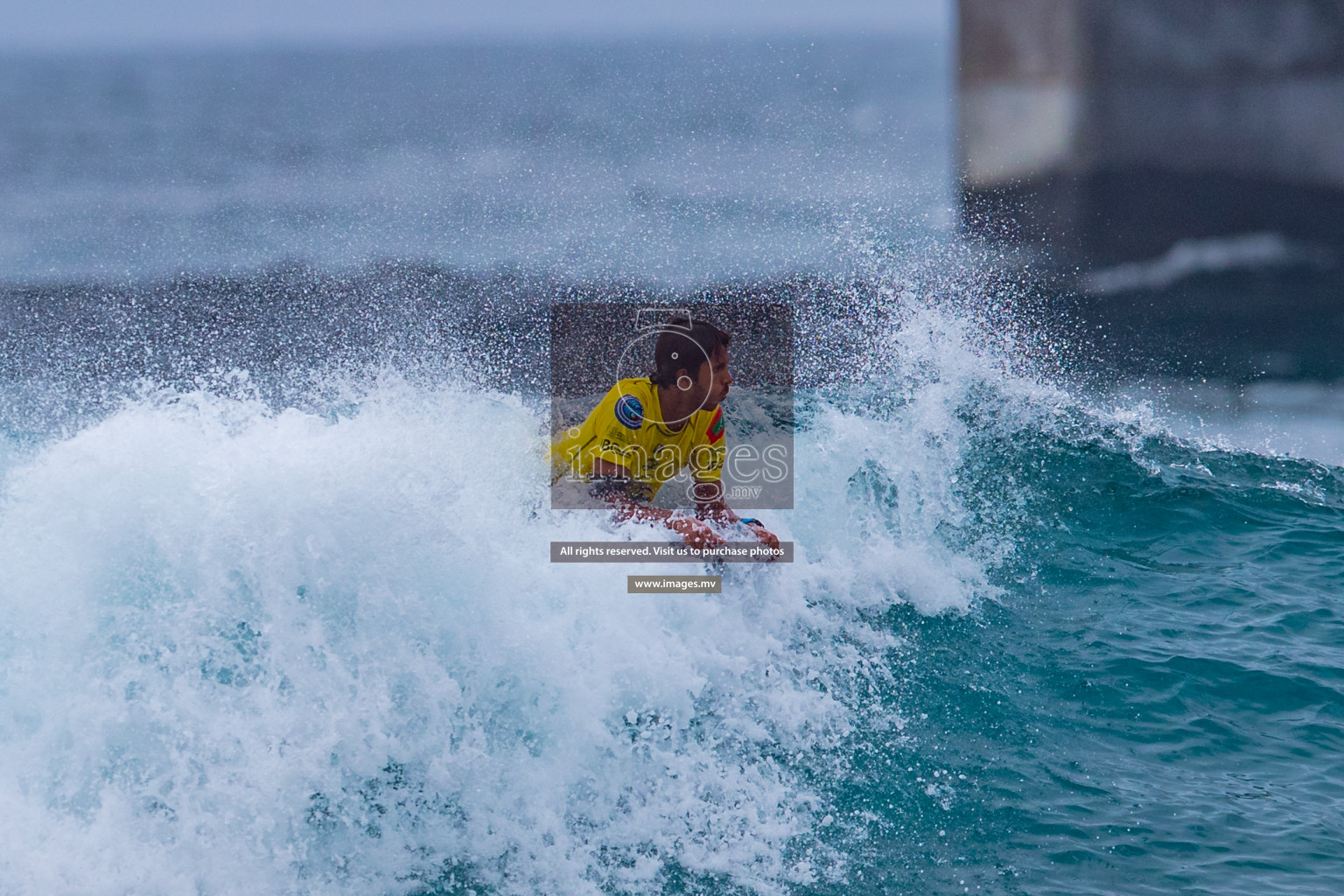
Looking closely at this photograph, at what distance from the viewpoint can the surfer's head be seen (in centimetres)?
308

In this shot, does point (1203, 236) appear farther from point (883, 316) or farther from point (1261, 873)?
point (1261, 873)

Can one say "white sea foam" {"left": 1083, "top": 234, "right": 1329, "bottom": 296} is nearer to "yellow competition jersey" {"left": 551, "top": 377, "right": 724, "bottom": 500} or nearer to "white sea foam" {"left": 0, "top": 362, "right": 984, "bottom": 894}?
"white sea foam" {"left": 0, "top": 362, "right": 984, "bottom": 894}

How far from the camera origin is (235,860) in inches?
98.3

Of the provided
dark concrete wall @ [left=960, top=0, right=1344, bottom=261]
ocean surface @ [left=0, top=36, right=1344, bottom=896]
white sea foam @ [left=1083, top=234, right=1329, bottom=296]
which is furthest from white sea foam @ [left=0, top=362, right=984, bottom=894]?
dark concrete wall @ [left=960, top=0, right=1344, bottom=261]

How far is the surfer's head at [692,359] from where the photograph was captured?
10.1 feet

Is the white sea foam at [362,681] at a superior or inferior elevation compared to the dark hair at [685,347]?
inferior

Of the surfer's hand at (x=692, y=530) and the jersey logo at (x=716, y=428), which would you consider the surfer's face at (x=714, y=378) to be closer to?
the jersey logo at (x=716, y=428)

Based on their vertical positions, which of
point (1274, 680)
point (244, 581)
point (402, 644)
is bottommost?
point (1274, 680)

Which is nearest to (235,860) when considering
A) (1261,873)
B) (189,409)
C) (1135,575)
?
(189,409)

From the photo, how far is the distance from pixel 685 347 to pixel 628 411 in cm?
28

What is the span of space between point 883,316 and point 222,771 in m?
5.85

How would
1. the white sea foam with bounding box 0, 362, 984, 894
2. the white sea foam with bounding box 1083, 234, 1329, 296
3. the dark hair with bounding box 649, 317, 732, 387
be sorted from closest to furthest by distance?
the white sea foam with bounding box 0, 362, 984, 894, the dark hair with bounding box 649, 317, 732, 387, the white sea foam with bounding box 1083, 234, 1329, 296

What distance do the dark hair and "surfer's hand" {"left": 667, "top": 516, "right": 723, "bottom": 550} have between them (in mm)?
444

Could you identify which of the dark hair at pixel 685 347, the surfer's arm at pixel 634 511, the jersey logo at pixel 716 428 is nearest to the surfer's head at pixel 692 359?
the dark hair at pixel 685 347
